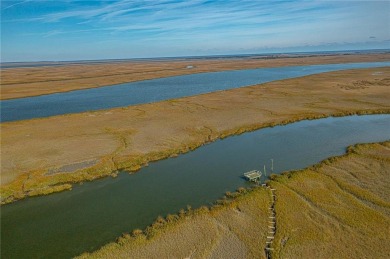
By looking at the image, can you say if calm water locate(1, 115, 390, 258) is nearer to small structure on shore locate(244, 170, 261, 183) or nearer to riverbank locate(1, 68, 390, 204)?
small structure on shore locate(244, 170, 261, 183)

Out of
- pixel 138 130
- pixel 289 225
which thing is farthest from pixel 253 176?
pixel 138 130

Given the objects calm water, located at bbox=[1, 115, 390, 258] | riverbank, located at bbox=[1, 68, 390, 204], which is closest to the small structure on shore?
calm water, located at bbox=[1, 115, 390, 258]

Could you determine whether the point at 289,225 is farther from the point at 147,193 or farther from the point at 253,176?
the point at 147,193

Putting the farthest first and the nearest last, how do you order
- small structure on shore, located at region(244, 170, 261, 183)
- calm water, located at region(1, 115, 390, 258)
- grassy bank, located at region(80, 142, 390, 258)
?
1. small structure on shore, located at region(244, 170, 261, 183)
2. calm water, located at region(1, 115, 390, 258)
3. grassy bank, located at region(80, 142, 390, 258)

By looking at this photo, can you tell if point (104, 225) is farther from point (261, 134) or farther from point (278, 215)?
point (261, 134)

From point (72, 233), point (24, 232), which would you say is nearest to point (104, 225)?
point (72, 233)

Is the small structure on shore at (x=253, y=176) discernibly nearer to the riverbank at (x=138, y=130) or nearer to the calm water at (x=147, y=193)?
the calm water at (x=147, y=193)

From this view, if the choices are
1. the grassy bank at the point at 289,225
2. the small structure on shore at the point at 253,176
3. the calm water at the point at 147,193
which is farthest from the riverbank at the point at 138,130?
the grassy bank at the point at 289,225
